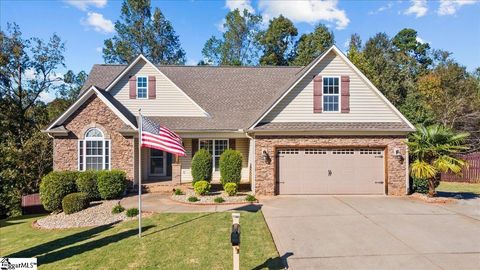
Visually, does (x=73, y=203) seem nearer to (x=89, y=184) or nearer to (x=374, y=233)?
(x=89, y=184)

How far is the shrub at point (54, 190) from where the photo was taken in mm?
13297

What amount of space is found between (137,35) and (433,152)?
37.0 meters

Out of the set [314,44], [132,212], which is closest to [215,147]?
[132,212]

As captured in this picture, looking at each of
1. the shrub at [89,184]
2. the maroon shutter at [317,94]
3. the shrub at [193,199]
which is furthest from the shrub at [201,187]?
the maroon shutter at [317,94]

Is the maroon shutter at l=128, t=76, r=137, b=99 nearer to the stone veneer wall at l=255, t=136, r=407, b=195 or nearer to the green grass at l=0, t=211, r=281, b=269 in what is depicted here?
the stone veneer wall at l=255, t=136, r=407, b=195

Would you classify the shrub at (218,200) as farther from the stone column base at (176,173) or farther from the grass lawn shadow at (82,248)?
the stone column base at (176,173)

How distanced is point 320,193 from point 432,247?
6666mm

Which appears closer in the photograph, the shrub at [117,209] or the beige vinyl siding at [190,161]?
the shrub at [117,209]

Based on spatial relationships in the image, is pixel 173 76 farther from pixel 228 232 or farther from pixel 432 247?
pixel 432 247

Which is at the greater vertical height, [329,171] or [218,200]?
[329,171]

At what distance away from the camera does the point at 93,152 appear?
15.8m

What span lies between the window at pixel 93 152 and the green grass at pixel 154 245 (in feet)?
14.8

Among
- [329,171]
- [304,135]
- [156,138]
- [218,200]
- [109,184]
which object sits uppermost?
[304,135]

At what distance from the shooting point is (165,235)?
9289mm
